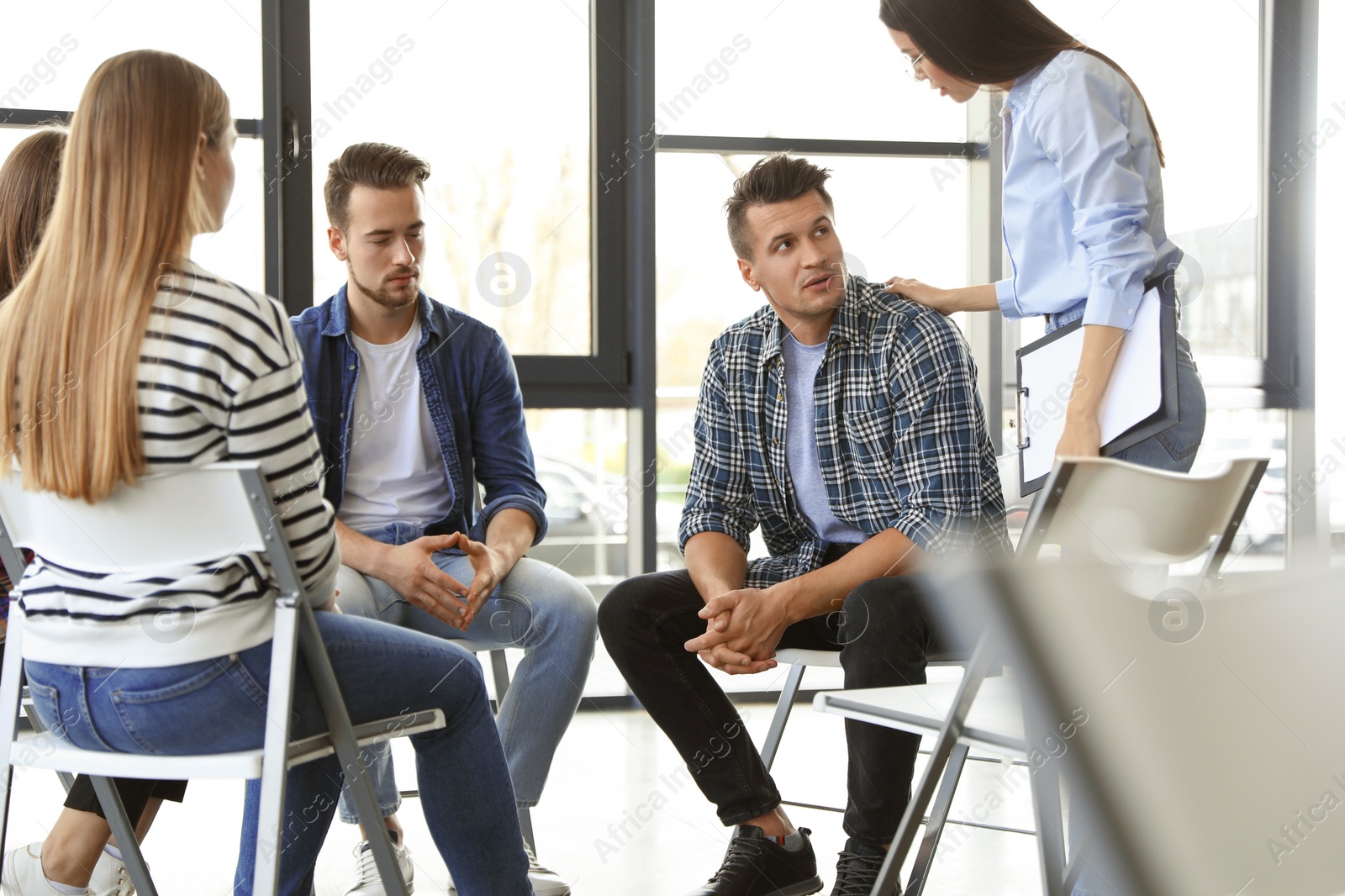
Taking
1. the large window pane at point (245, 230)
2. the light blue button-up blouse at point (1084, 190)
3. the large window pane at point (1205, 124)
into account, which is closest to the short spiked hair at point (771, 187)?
the light blue button-up blouse at point (1084, 190)

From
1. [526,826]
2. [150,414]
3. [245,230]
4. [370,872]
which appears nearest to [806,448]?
[526,826]

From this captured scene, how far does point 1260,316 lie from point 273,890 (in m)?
3.62

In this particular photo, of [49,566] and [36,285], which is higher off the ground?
[36,285]

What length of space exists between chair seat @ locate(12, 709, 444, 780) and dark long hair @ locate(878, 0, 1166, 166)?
1.17 m

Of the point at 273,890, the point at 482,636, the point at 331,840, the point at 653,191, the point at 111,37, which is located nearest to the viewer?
the point at 273,890

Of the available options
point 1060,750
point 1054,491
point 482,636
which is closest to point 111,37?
point 482,636

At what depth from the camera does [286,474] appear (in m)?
1.27

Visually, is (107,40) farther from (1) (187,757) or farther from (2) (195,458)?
(1) (187,757)

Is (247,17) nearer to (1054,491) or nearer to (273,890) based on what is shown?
(273,890)

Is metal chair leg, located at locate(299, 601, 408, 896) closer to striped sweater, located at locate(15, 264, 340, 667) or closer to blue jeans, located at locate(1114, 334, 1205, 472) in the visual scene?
striped sweater, located at locate(15, 264, 340, 667)

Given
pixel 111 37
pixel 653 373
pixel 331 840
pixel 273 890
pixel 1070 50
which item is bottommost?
pixel 331 840

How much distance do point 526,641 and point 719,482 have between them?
1.51 ft

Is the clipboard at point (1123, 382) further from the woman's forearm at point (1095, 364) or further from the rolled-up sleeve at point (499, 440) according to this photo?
the rolled-up sleeve at point (499, 440)

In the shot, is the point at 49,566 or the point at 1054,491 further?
the point at 49,566
